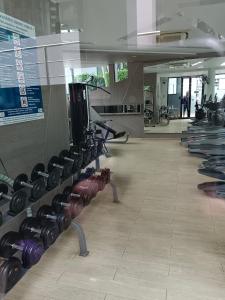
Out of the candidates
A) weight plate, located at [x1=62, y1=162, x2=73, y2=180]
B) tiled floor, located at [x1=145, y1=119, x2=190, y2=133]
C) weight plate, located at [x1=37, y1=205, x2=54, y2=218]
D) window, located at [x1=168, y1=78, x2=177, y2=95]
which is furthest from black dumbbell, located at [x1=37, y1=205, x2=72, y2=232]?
window, located at [x1=168, y1=78, x2=177, y2=95]

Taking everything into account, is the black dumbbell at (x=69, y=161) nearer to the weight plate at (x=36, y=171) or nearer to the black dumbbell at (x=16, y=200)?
the weight plate at (x=36, y=171)

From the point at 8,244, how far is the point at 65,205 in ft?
1.87

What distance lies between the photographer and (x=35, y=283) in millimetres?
1595

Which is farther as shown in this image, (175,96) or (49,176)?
(175,96)

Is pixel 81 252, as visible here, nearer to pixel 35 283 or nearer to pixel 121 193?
pixel 35 283

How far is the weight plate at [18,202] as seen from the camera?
1.53 m

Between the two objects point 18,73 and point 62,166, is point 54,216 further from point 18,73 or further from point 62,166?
point 18,73

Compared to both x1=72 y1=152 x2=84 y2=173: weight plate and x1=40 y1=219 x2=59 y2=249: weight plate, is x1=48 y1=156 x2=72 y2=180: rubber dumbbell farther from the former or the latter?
x1=40 y1=219 x2=59 y2=249: weight plate

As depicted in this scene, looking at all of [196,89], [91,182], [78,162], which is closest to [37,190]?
[78,162]

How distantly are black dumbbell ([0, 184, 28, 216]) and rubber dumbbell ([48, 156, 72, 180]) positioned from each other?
519 mm

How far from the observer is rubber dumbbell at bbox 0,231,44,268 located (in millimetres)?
1474

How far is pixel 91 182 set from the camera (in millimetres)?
2543

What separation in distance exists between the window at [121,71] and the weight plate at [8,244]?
582 cm

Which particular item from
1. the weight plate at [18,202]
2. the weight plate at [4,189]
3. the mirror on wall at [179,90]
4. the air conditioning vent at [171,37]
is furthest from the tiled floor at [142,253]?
the mirror on wall at [179,90]
